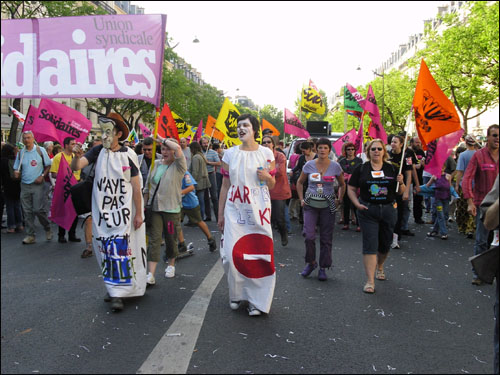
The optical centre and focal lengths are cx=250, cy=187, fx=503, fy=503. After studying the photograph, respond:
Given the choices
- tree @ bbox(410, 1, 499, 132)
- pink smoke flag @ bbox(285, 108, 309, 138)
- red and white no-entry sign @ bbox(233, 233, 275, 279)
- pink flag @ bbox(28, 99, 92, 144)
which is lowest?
red and white no-entry sign @ bbox(233, 233, 275, 279)

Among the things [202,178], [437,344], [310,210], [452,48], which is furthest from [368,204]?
[452,48]

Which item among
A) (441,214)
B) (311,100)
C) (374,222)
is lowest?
(441,214)

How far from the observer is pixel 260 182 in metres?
4.83

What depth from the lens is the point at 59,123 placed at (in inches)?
310

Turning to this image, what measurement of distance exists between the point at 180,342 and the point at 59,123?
5142 mm

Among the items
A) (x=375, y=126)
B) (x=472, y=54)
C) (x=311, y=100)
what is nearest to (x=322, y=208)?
(x=375, y=126)

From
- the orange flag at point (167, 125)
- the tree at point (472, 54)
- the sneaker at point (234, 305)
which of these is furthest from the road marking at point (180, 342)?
the tree at point (472, 54)

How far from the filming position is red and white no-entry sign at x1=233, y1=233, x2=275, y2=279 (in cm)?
477

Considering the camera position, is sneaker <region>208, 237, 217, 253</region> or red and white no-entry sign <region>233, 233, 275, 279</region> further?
sneaker <region>208, 237, 217, 253</region>

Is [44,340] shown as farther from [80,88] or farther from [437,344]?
[437,344]

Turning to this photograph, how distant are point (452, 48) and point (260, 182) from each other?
28.8m

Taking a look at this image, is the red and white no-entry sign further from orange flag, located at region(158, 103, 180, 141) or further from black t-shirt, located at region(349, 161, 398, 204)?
orange flag, located at region(158, 103, 180, 141)

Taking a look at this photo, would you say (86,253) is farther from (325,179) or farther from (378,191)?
(378,191)

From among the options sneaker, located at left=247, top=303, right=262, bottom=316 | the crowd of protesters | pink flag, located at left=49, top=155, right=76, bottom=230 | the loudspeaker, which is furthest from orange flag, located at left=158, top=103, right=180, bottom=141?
the loudspeaker
